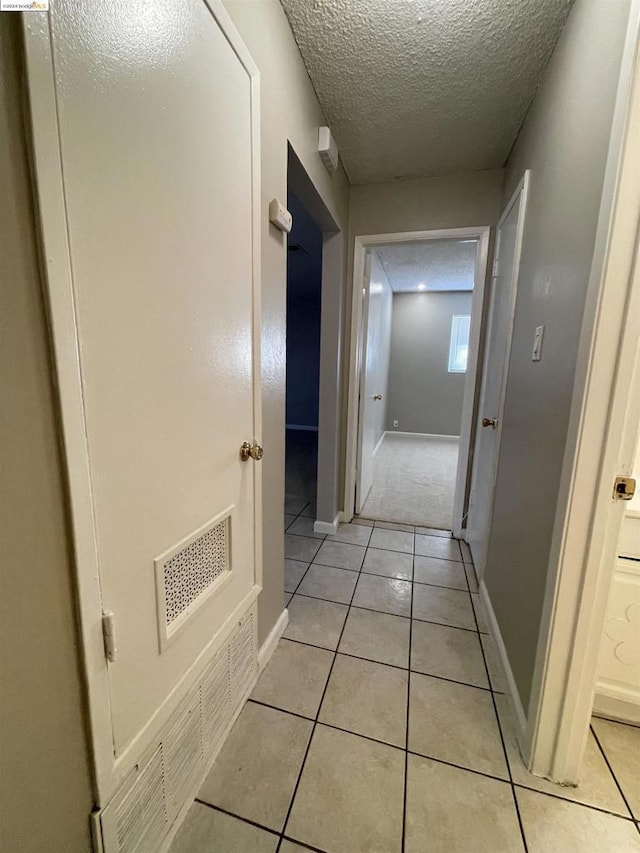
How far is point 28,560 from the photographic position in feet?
1.77

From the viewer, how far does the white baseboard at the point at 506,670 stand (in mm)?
1155

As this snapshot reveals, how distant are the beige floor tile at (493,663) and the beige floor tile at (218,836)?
0.95 m

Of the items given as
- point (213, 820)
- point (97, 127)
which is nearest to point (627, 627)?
point (213, 820)

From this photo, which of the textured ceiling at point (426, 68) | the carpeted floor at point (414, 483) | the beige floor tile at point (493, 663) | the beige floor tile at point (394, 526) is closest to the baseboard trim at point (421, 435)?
the carpeted floor at point (414, 483)

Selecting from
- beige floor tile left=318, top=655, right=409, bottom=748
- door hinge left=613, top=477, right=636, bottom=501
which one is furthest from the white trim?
beige floor tile left=318, top=655, right=409, bottom=748

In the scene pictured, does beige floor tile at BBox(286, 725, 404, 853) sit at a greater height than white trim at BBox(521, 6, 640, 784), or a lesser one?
lesser

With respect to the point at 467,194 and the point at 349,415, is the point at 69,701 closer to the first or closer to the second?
the point at 349,415

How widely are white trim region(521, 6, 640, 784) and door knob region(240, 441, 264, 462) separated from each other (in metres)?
0.94

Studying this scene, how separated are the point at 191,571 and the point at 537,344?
4.72 feet

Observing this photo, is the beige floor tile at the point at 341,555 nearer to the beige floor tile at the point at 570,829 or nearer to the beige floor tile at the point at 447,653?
the beige floor tile at the point at 447,653

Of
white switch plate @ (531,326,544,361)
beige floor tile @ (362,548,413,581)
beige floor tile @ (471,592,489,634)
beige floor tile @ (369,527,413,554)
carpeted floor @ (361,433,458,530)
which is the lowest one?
beige floor tile @ (471,592,489,634)

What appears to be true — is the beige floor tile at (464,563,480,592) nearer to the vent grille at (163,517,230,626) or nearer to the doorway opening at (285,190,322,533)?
the doorway opening at (285,190,322,533)

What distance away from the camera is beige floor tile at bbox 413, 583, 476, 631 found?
1.71 metres

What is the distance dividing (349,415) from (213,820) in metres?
2.09
